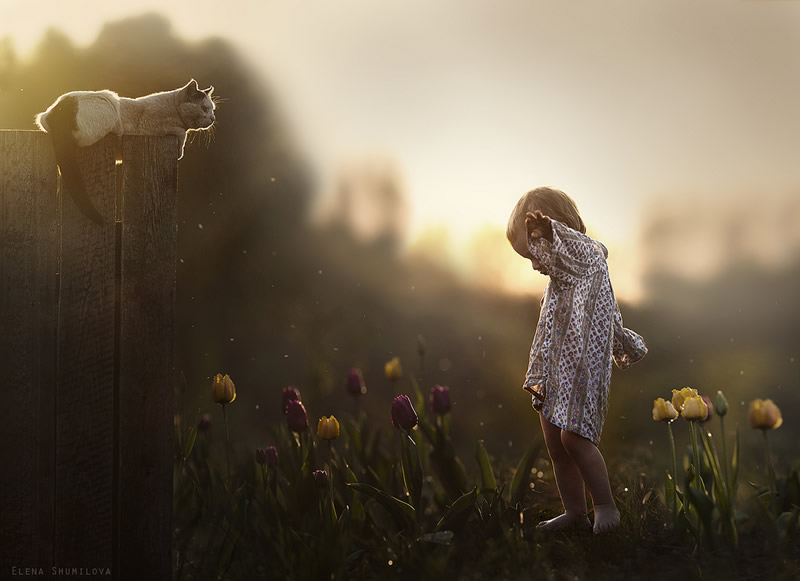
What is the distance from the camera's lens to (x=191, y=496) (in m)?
3.30

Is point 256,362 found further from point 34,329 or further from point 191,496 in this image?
point 34,329

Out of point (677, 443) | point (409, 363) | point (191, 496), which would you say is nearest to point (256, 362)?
point (409, 363)

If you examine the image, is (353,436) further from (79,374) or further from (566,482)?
(79,374)

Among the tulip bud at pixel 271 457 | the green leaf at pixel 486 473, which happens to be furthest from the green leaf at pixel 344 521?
the green leaf at pixel 486 473

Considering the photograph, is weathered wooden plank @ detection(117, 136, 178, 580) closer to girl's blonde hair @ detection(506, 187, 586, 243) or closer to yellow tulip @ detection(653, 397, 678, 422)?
girl's blonde hair @ detection(506, 187, 586, 243)

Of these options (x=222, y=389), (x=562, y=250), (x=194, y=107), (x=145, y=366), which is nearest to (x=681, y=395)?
(x=562, y=250)

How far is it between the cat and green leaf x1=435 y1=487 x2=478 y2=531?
159 cm

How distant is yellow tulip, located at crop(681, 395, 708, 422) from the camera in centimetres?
246

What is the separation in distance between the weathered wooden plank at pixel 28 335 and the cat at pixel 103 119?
0.08m

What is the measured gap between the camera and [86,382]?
2227 millimetres

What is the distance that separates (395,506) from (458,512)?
0.24m

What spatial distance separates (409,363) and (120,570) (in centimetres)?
370

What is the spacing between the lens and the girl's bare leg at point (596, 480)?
8.64ft

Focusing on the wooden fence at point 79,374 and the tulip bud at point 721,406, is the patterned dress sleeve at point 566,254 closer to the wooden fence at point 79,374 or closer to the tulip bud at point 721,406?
the tulip bud at point 721,406
